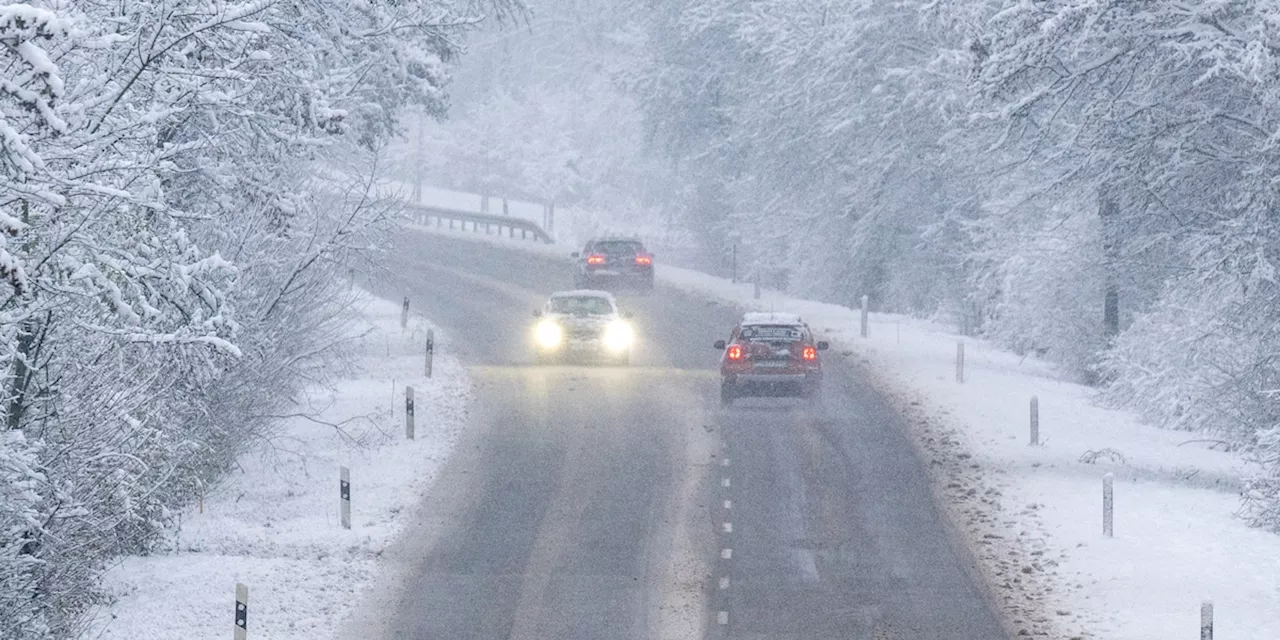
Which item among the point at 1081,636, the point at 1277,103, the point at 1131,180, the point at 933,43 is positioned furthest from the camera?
the point at 933,43

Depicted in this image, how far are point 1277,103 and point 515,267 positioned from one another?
3265 centimetres

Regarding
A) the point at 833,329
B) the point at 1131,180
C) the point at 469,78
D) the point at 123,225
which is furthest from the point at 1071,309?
the point at 469,78

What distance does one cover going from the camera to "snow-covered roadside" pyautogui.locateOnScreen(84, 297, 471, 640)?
53.3 feet

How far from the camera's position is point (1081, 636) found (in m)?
16.1

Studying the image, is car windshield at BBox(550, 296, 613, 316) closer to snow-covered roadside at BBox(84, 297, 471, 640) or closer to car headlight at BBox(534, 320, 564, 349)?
car headlight at BBox(534, 320, 564, 349)

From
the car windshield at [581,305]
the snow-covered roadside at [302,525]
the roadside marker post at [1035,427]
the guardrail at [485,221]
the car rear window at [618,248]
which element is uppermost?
the guardrail at [485,221]

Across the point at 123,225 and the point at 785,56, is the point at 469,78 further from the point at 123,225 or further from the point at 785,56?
the point at 123,225

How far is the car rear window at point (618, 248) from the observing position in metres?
46.4

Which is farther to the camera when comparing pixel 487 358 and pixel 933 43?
pixel 933 43

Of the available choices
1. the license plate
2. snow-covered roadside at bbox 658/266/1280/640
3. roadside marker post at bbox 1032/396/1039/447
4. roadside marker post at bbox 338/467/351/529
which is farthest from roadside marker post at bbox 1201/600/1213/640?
the license plate

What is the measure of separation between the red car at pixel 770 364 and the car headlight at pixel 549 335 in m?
5.22

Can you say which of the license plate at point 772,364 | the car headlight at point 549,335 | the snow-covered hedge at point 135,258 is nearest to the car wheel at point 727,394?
the license plate at point 772,364

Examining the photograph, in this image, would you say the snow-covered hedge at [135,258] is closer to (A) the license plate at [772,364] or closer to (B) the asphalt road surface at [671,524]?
(B) the asphalt road surface at [671,524]

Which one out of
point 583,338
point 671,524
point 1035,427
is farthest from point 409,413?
point 1035,427
